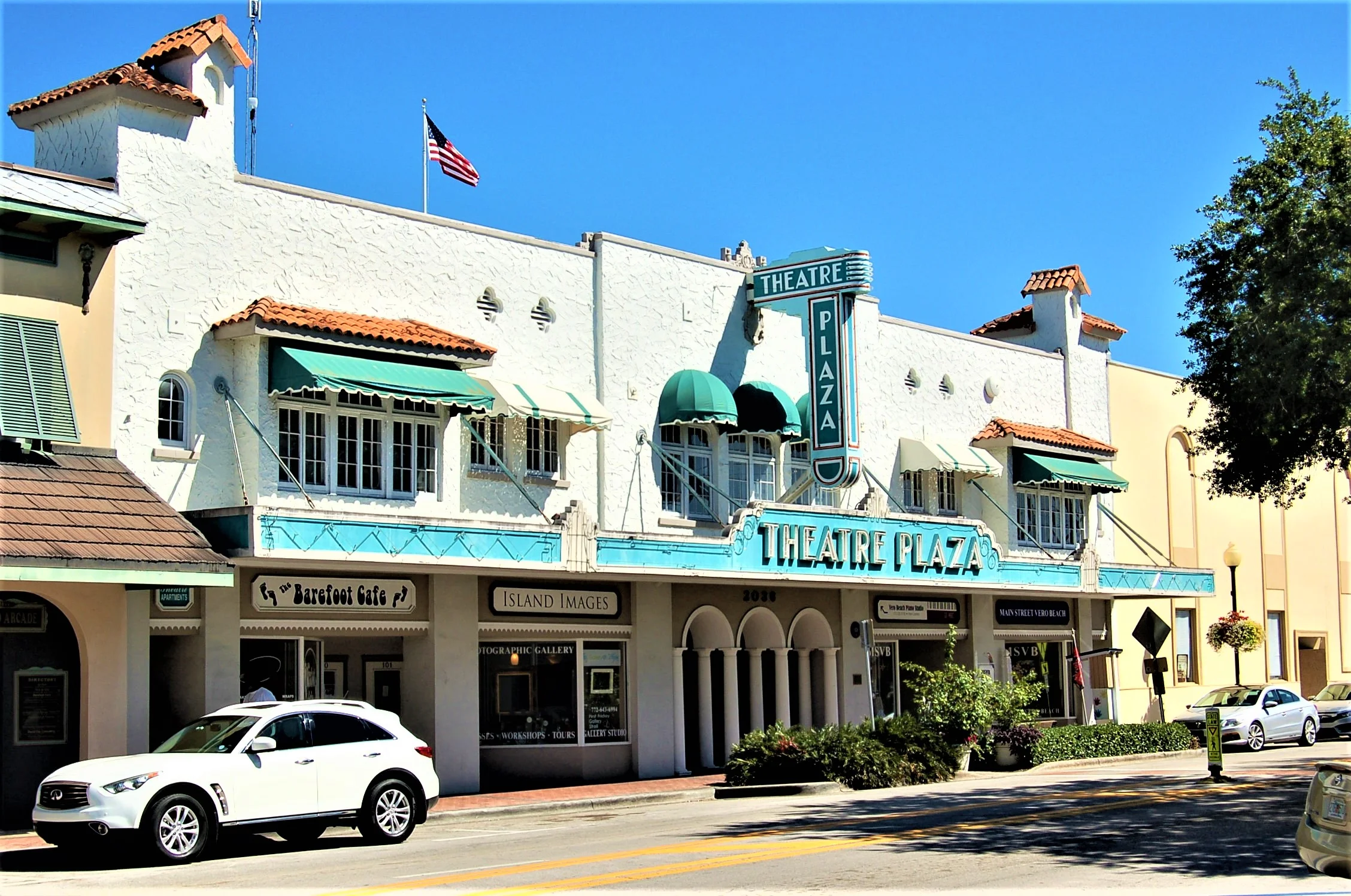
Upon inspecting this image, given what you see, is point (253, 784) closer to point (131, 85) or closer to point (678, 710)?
point (131, 85)

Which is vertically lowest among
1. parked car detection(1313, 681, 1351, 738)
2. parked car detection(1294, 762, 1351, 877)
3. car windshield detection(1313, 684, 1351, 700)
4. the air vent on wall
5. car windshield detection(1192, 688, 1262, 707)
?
parked car detection(1313, 681, 1351, 738)

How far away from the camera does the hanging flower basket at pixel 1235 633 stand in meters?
41.8

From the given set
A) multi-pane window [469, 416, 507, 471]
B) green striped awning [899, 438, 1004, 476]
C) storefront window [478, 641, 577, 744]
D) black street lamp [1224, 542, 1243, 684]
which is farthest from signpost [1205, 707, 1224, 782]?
black street lamp [1224, 542, 1243, 684]

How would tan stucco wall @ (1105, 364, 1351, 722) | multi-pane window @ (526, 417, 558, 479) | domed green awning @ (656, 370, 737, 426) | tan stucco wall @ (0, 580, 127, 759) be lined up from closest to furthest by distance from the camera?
1. tan stucco wall @ (0, 580, 127, 759)
2. multi-pane window @ (526, 417, 558, 479)
3. domed green awning @ (656, 370, 737, 426)
4. tan stucco wall @ (1105, 364, 1351, 722)

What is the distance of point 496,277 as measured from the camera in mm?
27562

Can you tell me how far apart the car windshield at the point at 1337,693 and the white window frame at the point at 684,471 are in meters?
18.5

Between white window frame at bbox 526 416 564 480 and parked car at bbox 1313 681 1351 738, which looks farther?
parked car at bbox 1313 681 1351 738

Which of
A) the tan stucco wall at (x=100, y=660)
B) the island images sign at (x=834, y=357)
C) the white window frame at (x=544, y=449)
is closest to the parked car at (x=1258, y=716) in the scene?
the island images sign at (x=834, y=357)

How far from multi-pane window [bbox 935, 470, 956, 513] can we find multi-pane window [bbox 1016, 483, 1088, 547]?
1.83m

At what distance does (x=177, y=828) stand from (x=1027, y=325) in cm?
3043

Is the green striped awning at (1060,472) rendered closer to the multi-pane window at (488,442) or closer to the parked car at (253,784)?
the multi-pane window at (488,442)

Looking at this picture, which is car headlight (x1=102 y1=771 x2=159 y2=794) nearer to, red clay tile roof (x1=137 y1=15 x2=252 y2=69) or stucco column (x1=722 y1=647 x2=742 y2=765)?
red clay tile roof (x1=137 y1=15 x2=252 y2=69)

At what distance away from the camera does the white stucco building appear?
2284cm

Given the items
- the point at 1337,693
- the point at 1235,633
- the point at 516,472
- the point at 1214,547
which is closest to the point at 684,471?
the point at 516,472
